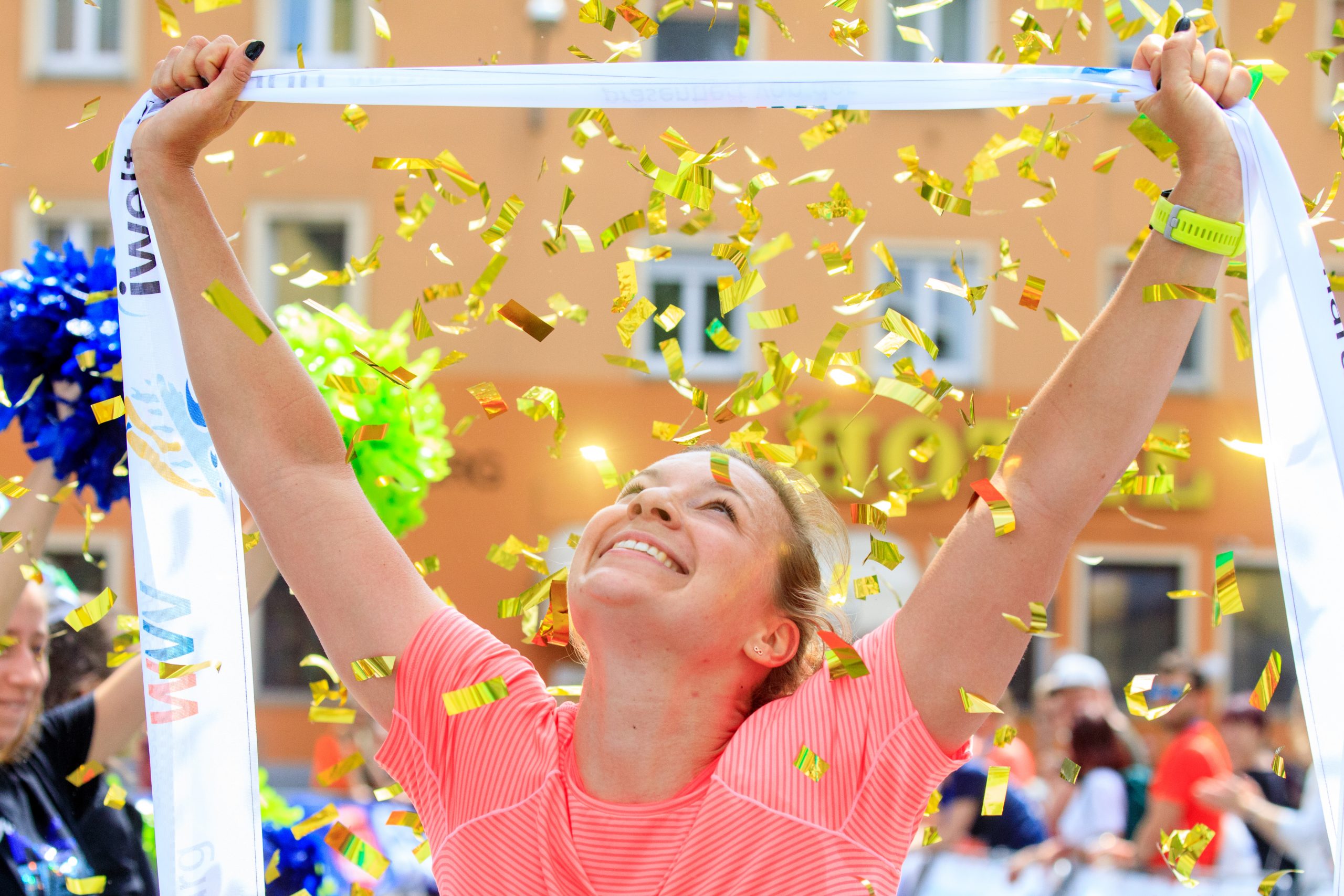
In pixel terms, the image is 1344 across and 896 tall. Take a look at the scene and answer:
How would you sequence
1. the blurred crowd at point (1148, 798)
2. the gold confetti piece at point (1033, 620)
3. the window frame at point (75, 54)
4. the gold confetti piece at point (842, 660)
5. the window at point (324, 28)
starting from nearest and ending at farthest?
the gold confetti piece at point (1033, 620) → the gold confetti piece at point (842, 660) → the blurred crowd at point (1148, 798) → the window frame at point (75, 54) → the window at point (324, 28)

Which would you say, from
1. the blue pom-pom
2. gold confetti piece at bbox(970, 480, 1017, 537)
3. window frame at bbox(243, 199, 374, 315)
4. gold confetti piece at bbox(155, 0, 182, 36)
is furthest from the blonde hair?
window frame at bbox(243, 199, 374, 315)

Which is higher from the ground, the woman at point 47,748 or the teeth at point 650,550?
the teeth at point 650,550

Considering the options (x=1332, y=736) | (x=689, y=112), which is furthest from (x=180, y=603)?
(x=689, y=112)

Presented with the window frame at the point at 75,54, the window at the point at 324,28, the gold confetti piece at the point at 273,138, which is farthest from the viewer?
the window at the point at 324,28

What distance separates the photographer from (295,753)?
32.6ft

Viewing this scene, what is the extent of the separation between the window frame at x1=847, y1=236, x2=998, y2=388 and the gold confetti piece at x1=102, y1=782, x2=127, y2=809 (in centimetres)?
747

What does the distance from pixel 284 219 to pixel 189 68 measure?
867cm

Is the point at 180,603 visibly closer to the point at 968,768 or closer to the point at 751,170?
the point at 968,768

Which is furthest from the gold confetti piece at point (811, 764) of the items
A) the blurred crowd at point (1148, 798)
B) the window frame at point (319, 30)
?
the window frame at point (319, 30)

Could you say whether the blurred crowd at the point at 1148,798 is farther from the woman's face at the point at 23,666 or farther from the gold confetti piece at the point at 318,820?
the woman's face at the point at 23,666

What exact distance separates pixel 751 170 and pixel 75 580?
6.02 meters

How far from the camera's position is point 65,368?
2385 mm

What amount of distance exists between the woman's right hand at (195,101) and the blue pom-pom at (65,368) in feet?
2.42

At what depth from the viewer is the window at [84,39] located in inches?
398
